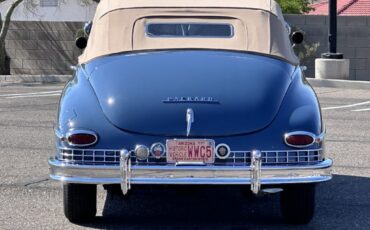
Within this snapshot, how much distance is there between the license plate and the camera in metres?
6.13

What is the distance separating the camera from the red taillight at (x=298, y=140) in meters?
6.24

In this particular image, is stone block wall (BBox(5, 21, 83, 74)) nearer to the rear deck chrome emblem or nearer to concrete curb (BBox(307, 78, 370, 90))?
concrete curb (BBox(307, 78, 370, 90))

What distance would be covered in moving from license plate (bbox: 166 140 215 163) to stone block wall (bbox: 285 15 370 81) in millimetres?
16336

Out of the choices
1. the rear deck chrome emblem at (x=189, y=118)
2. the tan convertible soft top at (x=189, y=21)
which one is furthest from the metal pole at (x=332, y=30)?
the rear deck chrome emblem at (x=189, y=118)

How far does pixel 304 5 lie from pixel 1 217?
2845cm

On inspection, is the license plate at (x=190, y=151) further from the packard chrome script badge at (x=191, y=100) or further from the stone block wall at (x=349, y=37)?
the stone block wall at (x=349, y=37)

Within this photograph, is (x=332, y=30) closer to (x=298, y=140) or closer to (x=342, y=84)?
(x=342, y=84)

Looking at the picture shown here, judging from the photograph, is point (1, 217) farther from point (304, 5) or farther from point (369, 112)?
point (304, 5)

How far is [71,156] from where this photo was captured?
6266 millimetres

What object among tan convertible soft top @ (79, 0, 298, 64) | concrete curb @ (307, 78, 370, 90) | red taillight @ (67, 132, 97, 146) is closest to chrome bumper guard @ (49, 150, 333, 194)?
red taillight @ (67, 132, 97, 146)

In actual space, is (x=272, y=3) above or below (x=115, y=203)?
above

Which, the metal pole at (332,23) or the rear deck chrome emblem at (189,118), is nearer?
the rear deck chrome emblem at (189,118)

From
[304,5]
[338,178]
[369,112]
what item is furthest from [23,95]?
[304,5]

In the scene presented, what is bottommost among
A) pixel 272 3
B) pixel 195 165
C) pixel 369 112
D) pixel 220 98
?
pixel 369 112
